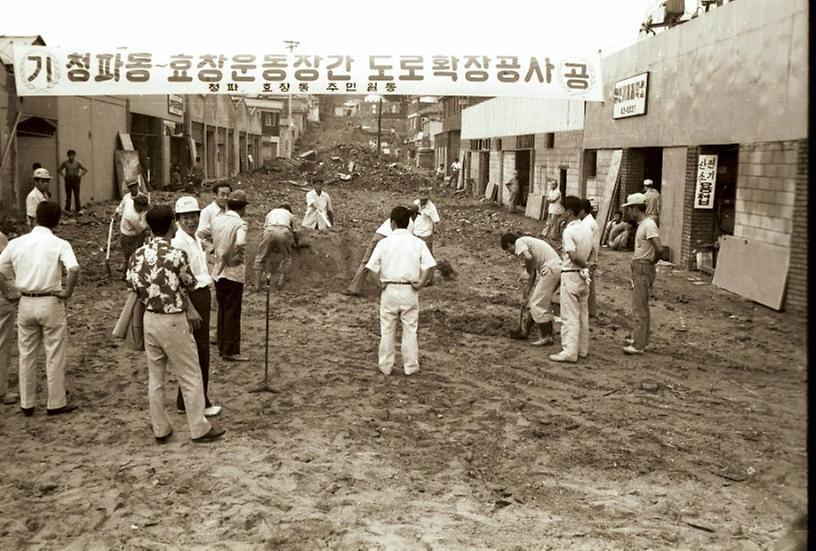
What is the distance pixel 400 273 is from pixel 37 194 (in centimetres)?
940

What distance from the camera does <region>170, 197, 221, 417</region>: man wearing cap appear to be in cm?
578

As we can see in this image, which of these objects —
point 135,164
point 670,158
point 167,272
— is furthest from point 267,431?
point 135,164

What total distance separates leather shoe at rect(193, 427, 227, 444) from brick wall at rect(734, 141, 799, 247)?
9032 mm

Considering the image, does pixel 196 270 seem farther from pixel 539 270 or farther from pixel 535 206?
pixel 535 206

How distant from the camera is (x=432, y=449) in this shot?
229 inches

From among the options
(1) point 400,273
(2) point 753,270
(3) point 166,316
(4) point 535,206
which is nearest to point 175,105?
(4) point 535,206

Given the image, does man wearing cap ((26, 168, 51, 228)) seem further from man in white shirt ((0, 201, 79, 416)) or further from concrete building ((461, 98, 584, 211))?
concrete building ((461, 98, 584, 211))

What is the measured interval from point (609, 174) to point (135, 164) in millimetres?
15741

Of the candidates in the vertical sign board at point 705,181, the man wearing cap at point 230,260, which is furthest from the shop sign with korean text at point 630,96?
the man wearing cap at point 230,260

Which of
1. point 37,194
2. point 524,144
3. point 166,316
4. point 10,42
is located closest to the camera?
point 166,316

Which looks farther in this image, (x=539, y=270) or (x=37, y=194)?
(x=37, y=194)

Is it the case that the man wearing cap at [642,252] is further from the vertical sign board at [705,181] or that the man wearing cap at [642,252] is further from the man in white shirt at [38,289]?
the vertical sign board at [705,181]

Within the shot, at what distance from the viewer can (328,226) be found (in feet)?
51.4

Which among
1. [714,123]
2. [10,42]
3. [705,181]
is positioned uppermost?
[10,42]
